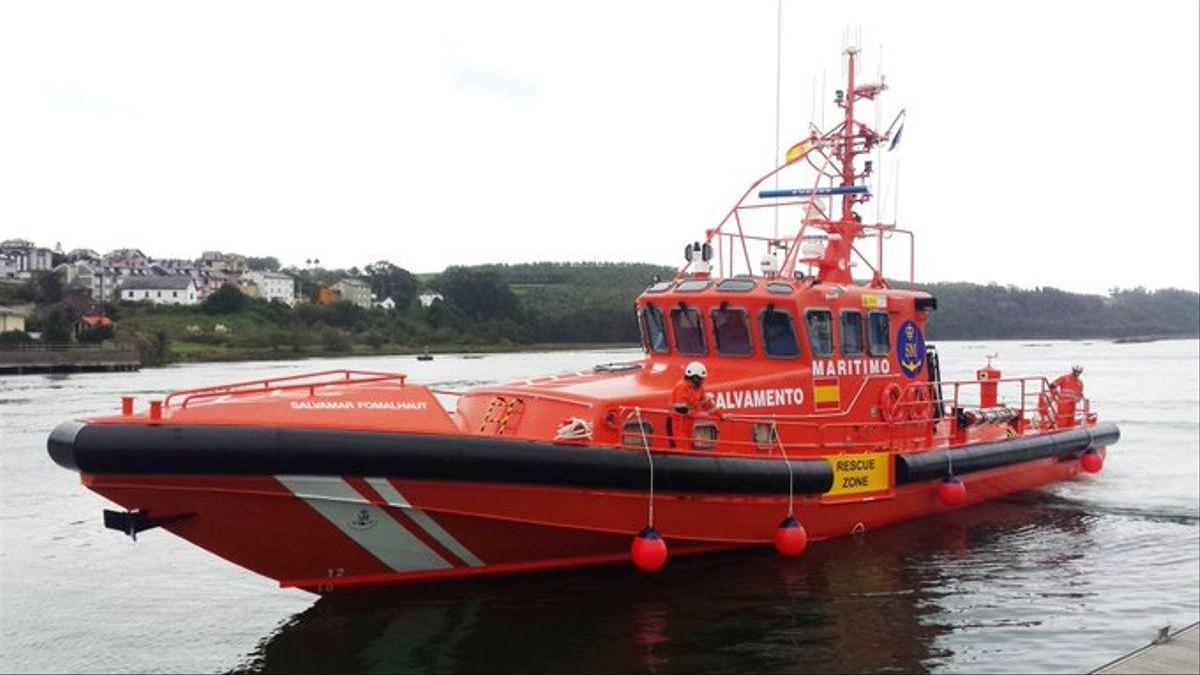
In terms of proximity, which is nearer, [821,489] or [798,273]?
[821,489]

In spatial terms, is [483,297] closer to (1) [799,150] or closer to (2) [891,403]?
(1) [799,150]

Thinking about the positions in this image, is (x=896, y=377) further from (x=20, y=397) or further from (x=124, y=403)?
(x=20, y=397)

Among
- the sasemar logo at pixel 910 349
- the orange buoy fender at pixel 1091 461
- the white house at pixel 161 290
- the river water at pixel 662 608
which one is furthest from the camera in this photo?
the white house at pixel 161 290

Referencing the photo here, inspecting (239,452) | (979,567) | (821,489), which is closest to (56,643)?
(239,452)

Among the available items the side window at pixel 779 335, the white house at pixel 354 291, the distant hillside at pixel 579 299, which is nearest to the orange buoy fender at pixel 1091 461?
the side window at pixel 779 335

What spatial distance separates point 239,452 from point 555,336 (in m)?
75.6

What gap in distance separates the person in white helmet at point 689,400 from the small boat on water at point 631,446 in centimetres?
2

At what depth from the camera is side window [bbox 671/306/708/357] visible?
35.3 feet

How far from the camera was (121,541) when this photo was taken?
11.6 metres

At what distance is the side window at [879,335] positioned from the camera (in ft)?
37.3

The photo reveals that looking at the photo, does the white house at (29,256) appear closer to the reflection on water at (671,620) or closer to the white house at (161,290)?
the white house at (161,290)

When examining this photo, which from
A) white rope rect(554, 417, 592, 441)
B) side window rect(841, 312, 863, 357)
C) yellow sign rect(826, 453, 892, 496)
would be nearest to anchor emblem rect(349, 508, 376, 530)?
white rope rect(554, 417, 592, 441)

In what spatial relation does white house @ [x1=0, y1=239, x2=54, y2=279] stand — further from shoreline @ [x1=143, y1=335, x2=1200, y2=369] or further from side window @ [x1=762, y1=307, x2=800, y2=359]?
side window @ [x1=762, y1=307, x2=800, y2=359]

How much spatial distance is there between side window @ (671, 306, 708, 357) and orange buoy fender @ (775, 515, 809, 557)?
2.08 meters
